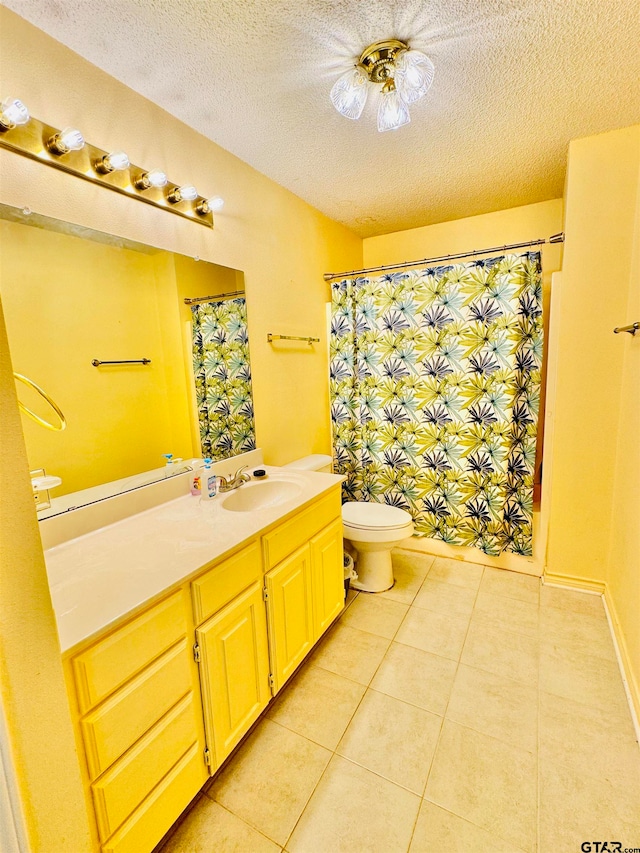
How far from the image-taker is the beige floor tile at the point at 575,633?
1.76 m

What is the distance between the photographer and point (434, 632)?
75.2 inches

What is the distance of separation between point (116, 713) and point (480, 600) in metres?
1.89

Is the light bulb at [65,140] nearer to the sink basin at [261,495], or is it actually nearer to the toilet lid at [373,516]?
the sink basin at [261,495]

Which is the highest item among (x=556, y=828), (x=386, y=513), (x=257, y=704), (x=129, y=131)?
(x=129, y=131)

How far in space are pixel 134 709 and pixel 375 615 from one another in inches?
55.4

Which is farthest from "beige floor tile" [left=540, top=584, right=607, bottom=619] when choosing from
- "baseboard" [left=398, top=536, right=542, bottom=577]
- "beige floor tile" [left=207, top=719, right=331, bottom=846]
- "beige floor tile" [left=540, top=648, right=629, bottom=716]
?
"beige floor tile" [left=207, top=719, right=331, bottom=846]

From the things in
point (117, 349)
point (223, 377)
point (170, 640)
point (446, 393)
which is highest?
point (117, 349)

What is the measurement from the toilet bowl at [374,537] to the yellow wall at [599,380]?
908mm

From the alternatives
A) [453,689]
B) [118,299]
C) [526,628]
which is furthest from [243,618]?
[526,628]

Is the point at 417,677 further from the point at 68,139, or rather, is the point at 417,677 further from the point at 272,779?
the point at 68,139

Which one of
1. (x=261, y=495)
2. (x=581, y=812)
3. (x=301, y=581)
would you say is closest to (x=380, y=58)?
(x=261, y=495)

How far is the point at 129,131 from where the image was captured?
4.62ft

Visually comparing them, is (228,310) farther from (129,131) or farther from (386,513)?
(386,513)

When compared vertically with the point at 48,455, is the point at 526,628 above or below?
below
